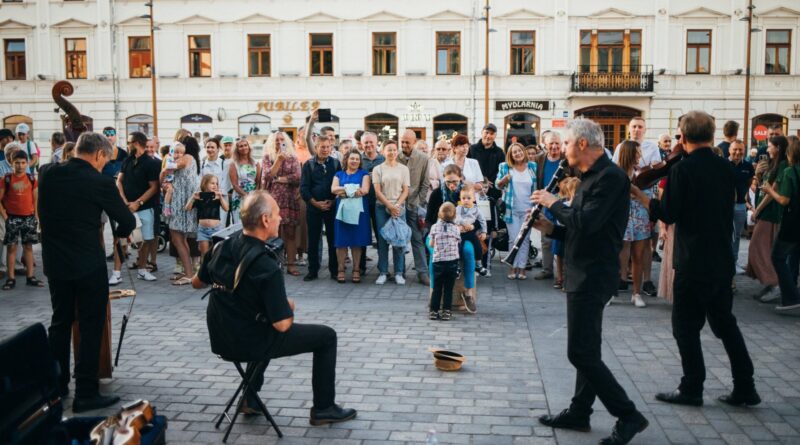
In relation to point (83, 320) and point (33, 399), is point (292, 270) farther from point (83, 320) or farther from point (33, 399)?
point (33, 399)

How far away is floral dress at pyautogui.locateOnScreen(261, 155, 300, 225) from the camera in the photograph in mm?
11102

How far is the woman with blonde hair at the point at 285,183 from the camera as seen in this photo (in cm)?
1109

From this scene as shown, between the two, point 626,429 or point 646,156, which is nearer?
point 626,429

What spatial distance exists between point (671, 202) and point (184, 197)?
7.47 m

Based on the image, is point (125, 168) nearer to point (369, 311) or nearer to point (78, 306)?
point (369, 311)

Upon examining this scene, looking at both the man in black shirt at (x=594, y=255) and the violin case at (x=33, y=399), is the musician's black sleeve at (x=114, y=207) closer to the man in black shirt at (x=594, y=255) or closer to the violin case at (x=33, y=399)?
the violin case at (x=33, y=399)

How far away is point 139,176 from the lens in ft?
35.2

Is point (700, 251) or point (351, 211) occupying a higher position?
point (700, 251)

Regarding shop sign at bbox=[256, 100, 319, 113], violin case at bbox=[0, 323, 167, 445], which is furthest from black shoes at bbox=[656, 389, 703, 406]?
shop sign at bbox=[256, 100, 319, 113]

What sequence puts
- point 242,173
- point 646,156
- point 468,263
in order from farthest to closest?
point 242,173 < point 646,156 < point 468,263

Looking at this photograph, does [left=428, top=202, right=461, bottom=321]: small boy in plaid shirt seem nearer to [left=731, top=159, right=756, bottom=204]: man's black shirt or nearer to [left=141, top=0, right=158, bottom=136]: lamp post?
[left=731, top=159, right=756, bottom=204]: man's black shirt

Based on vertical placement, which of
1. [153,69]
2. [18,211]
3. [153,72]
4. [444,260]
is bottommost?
Result: [444,260]

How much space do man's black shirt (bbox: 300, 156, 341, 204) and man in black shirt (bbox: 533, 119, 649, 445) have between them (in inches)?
251

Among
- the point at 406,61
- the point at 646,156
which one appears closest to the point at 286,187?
the point at 646,156
